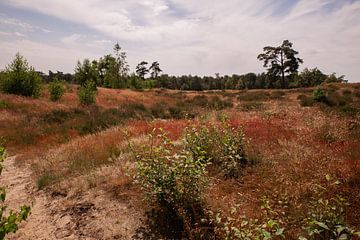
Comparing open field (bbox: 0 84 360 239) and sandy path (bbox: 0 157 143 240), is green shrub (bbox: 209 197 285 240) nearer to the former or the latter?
open field (bbox: 0 84 360 239)

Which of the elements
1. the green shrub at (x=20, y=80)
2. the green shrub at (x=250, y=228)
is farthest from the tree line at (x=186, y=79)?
the green shrub at (x=250, y=228)

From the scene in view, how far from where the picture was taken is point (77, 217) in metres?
4.54

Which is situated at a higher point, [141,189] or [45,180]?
[141,189]

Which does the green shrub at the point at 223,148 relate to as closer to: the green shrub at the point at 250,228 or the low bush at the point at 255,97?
the green shrub at the point at 250,228

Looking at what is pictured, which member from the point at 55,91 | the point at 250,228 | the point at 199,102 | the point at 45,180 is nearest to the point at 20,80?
the point at 55,91

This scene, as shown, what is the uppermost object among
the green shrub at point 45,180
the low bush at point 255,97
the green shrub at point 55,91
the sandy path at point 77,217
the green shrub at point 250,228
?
the green shrub at point 55,91

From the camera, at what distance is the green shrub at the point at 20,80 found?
22.5 metres

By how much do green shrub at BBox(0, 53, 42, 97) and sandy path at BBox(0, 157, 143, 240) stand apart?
20329 millimetres

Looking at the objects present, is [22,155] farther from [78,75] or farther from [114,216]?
[78,75]

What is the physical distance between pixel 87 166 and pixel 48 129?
6.60 m

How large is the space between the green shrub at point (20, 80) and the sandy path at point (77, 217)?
66.7ft

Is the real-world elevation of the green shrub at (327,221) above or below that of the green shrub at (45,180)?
above

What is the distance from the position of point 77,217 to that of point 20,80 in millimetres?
22766

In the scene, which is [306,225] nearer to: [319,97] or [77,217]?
[77,217]
